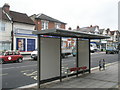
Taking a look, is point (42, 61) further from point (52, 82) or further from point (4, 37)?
point (4, 37)

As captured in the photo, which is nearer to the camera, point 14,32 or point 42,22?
point 14,32

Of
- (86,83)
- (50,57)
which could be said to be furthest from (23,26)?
(86,83)

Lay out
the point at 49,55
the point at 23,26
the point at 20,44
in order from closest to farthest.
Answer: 1. the point at 49,55
2. the point at 20,44
3. the point at 23,26

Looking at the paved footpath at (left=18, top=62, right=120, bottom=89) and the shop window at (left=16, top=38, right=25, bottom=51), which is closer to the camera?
the paved footpath at (left=18, top=62, right=120, bottom=89)

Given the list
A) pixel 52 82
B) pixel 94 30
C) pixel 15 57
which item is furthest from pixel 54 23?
pixel 52 82

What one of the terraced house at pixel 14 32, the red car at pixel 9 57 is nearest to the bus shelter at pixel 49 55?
the red car at pixel 9 57

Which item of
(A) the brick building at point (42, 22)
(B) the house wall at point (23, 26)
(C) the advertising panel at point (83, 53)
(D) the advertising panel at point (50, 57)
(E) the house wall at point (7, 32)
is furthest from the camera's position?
(A) the brick building at point (42, 22)

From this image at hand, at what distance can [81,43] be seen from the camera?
9.19m

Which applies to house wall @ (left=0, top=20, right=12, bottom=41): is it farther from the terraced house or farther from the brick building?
the brick building

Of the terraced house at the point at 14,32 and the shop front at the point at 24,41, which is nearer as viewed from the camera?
the terraced house at the point at 14,32

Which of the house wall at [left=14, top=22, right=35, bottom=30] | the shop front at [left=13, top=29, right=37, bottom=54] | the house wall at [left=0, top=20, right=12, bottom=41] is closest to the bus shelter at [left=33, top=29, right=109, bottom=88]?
the shop front at [left=13, top=29, right=37, bottom=54]

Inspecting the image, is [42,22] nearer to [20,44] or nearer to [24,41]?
[24,41]

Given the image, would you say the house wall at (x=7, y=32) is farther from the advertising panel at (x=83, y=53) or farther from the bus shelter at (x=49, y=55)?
the bus shelter at (x=49, y=55)

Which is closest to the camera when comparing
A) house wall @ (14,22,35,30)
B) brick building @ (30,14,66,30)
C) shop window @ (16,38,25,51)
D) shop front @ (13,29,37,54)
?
shop front @ (13,29,37,54)
